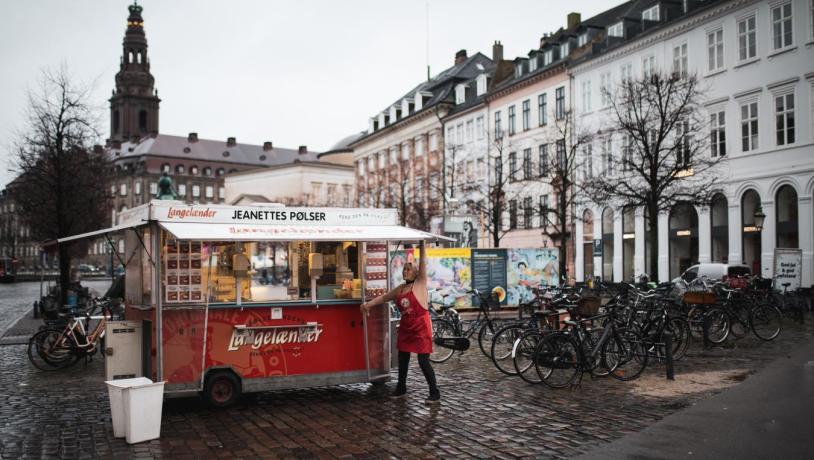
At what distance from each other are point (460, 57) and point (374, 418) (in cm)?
6724

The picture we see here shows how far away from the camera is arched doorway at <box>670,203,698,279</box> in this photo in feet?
124

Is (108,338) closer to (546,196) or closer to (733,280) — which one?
(733,280)

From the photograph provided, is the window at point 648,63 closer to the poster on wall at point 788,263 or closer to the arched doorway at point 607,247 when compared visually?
the arched doorway at point 607,247

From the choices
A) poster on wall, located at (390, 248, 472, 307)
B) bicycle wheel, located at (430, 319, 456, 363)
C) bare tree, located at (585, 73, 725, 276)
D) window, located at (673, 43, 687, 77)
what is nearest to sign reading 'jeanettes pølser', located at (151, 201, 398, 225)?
bicycle wheel, located at (430, 319, 456, 363)

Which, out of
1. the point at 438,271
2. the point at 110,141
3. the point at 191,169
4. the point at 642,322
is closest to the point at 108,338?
the point at 642,322

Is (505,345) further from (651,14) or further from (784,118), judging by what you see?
(651,14)

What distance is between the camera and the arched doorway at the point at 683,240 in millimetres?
37875

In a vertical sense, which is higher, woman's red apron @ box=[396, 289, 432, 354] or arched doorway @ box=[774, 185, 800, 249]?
arched doorway @ box=[774, 185, 800, 249]

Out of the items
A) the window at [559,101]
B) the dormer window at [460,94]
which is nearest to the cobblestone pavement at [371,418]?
the window at [559,101]

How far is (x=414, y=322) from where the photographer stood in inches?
413

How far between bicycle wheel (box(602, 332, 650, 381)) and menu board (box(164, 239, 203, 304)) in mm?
6086

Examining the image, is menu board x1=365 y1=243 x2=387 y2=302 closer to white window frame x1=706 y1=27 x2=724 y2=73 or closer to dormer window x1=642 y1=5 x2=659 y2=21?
white window frame x1=706 y1=27 x2=724 y2=73

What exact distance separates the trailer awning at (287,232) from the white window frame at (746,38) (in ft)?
92.9

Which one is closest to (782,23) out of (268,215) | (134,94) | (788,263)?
(788,263)
